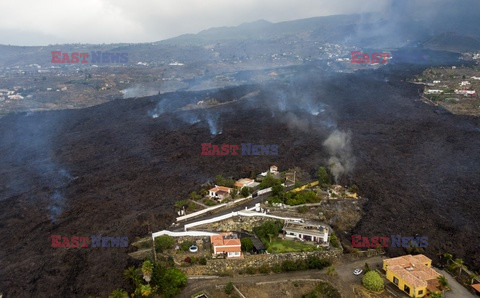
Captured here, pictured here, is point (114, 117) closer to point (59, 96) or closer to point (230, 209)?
point (59, 96)

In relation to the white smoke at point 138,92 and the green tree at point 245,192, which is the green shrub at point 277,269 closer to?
the green tree at point 245,192

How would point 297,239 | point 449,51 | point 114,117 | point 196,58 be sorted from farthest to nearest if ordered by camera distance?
point 196,58
point 449,51
point 114,117
point 297,239

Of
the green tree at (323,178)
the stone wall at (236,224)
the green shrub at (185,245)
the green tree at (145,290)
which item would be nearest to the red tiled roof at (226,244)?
the green shrub at (185,245)

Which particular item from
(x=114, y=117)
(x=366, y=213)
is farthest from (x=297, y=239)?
(x=114, y=117)

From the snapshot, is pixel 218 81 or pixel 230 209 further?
pixel 218 81

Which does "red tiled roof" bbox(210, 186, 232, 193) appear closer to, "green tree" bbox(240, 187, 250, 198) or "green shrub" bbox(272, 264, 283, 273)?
"green tree" bbox(240, 187, 250, 198)

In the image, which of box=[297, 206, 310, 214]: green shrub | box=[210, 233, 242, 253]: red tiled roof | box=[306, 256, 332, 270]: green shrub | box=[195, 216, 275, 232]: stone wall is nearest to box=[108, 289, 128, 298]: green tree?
box=[210, 233, 242, 253]: red tiled roof
